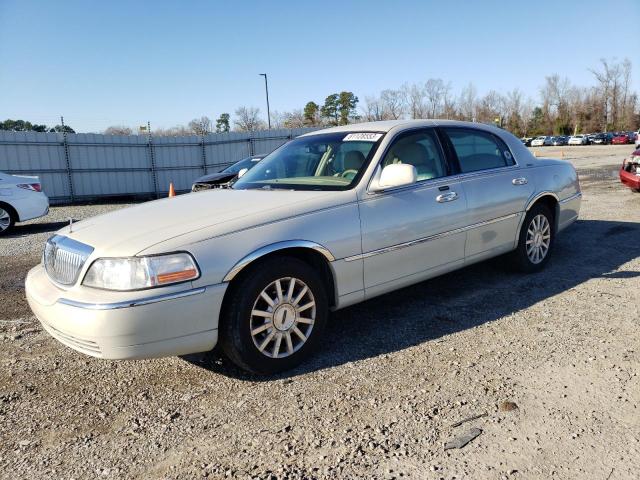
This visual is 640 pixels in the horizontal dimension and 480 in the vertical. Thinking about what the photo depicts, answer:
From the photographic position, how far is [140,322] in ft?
9.29

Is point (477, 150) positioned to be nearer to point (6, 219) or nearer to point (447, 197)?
point (447, 197)

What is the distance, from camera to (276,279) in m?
3.24

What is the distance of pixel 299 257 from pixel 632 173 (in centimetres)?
985

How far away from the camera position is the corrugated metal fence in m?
17.0

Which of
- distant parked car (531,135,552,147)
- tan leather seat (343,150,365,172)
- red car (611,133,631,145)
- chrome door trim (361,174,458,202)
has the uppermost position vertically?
distant parked car (531,135,552,147)

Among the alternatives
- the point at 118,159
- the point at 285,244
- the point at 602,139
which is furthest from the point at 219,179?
the point at 602,139

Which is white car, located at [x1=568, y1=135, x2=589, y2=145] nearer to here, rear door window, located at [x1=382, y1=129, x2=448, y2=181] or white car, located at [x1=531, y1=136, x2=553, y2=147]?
white car, located at [x1=531, y1=136, x2=553, y2=147]

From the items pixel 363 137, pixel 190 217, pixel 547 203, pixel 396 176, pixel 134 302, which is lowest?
pixel 134 302

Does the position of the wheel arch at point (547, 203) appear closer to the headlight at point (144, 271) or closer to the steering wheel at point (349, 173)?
the steering wheel at point (349, 173)

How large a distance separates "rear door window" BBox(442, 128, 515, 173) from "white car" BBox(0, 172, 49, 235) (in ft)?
28.8

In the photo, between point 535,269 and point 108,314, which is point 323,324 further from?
point 535,269

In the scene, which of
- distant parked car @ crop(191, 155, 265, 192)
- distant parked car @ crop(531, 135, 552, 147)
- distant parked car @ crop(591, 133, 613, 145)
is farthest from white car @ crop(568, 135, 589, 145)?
distant parked car @ crop(191, 155, 265, 192)

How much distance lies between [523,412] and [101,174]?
59.4 ft

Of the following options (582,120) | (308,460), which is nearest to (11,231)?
(308,460)
